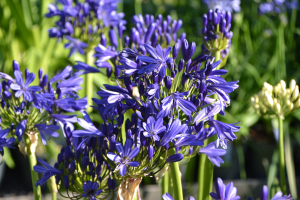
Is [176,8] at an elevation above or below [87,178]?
above

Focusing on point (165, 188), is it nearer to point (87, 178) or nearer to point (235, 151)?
point (87, 178)

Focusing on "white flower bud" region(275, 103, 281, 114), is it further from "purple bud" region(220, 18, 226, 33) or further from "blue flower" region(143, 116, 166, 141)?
"blue flower" region(143, 116, 166, 141)

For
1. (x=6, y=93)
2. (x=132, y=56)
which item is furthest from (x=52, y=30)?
(x=132, y=56)

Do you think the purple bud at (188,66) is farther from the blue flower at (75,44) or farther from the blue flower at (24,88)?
the blue flower at (75,44)

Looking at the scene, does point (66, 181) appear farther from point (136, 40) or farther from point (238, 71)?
point (238, 71)

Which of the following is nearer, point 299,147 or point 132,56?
point 132,56

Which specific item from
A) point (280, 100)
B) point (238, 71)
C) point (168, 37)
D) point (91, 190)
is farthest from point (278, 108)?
point (238, 71)
